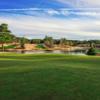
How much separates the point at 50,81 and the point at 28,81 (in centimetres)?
66

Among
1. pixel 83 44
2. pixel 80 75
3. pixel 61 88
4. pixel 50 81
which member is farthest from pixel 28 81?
pixel 83 44

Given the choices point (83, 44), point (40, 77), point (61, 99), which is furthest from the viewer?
point (83, 44)

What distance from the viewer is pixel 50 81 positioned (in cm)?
912

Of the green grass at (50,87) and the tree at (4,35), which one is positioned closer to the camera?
the green grass at (50,87)

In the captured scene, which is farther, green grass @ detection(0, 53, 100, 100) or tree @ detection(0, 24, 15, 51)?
tree @ detection(0, 24, 15, 51)

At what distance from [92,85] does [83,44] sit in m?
71.4

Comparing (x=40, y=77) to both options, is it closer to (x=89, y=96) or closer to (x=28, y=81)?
(x=28, y=81)

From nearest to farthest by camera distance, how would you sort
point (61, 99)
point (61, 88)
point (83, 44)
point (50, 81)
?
point (61, 99), point (61, 88), point (50, 81), point (83, 44)

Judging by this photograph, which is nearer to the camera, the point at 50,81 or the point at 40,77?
the point at 50,81

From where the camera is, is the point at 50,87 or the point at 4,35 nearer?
the point at 50,87

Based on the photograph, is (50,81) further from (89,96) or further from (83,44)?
(83,44)

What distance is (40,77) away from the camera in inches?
388

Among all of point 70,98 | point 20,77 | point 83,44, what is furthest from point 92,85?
point 83,44

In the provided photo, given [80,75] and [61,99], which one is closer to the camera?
[61,99]
